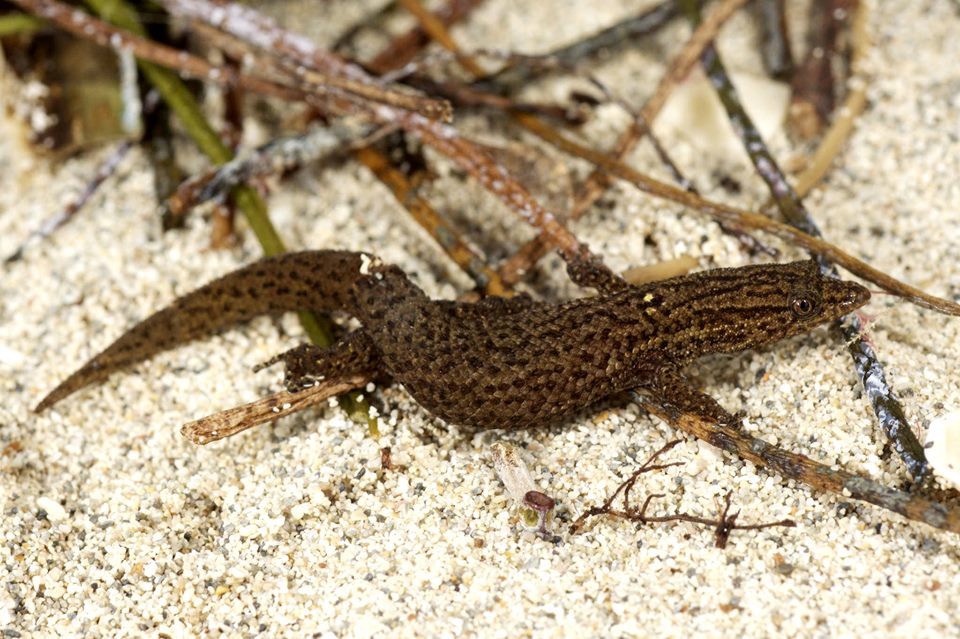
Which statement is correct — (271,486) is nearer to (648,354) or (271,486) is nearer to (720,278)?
(648,354)

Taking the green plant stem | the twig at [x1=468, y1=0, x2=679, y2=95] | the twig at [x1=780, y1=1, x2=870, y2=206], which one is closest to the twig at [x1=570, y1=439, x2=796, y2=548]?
the green plant stem

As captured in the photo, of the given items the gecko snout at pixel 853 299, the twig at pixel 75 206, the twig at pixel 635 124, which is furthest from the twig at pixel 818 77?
the twig at pixel 75 206

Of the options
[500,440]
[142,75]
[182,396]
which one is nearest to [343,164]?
[142,75]


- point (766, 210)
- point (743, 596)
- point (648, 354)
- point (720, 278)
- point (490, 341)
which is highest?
point (766, 210)

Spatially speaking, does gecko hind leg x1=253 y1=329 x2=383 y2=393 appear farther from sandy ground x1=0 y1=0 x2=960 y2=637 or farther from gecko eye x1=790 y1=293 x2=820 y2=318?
gecko eye x1=790 y1=293 x2=820 y2=318

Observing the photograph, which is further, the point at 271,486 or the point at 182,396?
the point at 182,396

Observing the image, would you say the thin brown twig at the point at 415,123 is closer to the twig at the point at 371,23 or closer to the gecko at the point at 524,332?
the gecko at the point at 524,332
